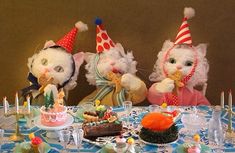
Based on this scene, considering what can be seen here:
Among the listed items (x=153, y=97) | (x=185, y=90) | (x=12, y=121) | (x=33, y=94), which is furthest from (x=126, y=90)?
(x=12, y=121)

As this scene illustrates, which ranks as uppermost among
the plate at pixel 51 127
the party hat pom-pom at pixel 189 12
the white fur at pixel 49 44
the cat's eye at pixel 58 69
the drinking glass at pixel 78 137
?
the party hat pom-pom at pixel 189 12

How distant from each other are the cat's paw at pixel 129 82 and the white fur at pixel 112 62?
0.30 feet

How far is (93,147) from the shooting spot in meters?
2.08

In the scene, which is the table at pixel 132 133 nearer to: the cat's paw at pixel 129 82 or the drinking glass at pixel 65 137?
the drinking glass at pixel 65 137

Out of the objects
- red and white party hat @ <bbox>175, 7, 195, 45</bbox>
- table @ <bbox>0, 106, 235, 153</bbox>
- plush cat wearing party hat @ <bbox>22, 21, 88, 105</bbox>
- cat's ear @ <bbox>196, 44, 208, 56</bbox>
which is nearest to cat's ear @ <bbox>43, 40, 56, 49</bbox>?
plush cat wearing party hat @ <bbox>22, 21, 88, 105</bbox>

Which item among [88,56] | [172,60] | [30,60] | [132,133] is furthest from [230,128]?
[30,60]

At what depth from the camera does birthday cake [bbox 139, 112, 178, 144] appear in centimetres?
209

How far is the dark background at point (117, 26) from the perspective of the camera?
3012mm

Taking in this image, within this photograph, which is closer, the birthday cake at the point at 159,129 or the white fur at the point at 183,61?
the birthday cake at the point at 159,129

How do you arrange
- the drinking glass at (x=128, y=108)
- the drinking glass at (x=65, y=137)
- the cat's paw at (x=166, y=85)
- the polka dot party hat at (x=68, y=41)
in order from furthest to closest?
1. the polka dot party hat at (x=68, y=41)
2. the cat's paw at (x=166, y=85)
3. the drinking glass at (x=128, y=108)
4. the drinking glass at (x=65, y=137)

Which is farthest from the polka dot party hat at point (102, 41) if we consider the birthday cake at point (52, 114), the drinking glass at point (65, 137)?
the drinking glass at point (65, 137)

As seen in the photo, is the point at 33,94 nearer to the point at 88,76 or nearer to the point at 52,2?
the point at 88,76

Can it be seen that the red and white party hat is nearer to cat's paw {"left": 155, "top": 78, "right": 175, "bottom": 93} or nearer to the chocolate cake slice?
cat's paw {"left": 155, "top": 78, "right": 175, "bottom": 93}

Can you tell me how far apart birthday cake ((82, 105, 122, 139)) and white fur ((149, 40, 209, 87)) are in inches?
26.7
